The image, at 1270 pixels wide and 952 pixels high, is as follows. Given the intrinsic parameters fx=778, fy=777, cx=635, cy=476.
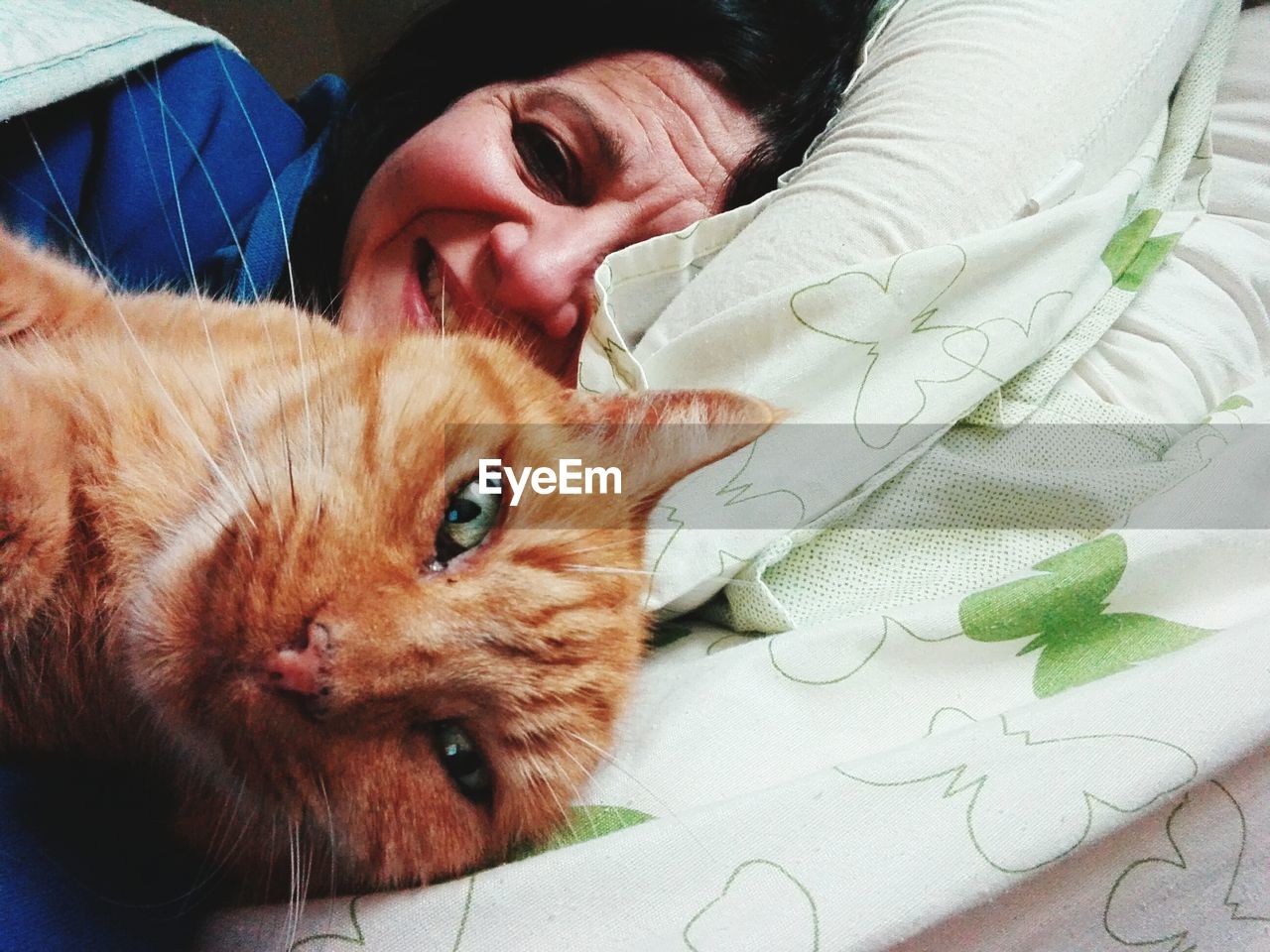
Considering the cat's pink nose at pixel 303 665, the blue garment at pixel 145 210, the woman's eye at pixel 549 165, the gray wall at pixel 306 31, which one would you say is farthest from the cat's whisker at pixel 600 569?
the gray wall at pixel 306 31

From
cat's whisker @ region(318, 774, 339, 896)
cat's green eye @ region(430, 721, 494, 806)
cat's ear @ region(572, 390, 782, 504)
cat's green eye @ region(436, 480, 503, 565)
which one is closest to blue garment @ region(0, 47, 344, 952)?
cat's whisker @ region(318, 774, 339, 896)

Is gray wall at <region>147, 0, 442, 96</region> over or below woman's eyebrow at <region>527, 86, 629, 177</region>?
over

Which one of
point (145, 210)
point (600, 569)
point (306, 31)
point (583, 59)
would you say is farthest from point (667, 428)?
point (306, 31)

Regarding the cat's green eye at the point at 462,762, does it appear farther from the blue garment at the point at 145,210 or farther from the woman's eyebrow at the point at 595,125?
the woman's eyebrow at the point at 595,125

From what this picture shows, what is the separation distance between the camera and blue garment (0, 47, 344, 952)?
63 cm

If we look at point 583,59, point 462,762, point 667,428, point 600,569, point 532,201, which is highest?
point 583,59

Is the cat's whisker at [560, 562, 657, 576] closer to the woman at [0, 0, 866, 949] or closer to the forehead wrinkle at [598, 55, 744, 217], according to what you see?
the woman at [0, 0, 866, 949]

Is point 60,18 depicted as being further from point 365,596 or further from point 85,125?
point 365,596

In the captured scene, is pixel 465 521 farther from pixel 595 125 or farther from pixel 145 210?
pixel 145 210

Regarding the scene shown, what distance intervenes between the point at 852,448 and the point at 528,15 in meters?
1.08

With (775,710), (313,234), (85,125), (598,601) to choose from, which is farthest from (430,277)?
(775,710)

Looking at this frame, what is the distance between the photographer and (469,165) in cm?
119

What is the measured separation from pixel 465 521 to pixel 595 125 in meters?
0.75

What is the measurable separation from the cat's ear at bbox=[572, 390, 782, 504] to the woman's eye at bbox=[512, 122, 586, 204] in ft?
1.53
